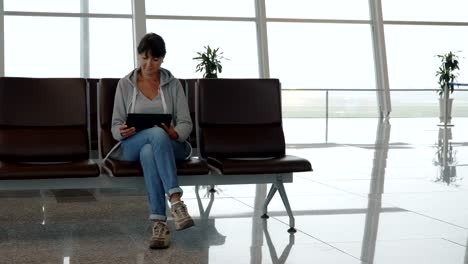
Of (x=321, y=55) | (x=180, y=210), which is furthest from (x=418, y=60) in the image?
(x=180, y=210)

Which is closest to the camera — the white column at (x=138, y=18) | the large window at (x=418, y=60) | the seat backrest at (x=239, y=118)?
the seat backrest at (x=239, y=118)

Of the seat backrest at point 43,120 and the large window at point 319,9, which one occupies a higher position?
the large window at point 319,9

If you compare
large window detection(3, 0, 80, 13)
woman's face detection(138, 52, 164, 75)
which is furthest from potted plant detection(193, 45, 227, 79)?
woman's face detection(138, 52, 164, 75)

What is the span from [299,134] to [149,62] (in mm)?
8900

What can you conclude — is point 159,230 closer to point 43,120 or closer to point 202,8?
point 43,120

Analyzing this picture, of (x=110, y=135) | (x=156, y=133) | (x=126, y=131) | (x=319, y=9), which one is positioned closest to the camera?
(x=156, y=133)

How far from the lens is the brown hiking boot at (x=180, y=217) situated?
12.3ft

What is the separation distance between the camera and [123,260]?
354 cm

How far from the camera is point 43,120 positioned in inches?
179

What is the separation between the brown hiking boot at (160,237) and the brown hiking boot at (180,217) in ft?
0.37

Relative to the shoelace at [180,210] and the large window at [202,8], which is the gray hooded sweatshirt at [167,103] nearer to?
the shoelace at [180,210]

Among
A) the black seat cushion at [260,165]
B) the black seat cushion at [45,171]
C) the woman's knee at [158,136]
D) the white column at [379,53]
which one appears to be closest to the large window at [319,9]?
the white column at [379,53]

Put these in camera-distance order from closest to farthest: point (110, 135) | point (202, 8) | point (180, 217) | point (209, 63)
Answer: point (180, 217)
point (110, 135)
point (209, 63)
point (202, 8)

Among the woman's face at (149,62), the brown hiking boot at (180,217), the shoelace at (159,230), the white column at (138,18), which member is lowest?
the shoelace at (159,230)
